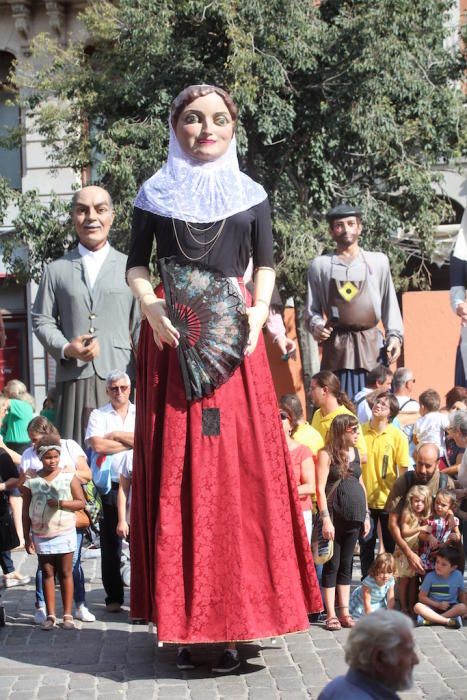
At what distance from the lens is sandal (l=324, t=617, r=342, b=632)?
250 inches

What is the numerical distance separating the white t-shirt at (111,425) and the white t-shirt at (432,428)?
2.46 metres

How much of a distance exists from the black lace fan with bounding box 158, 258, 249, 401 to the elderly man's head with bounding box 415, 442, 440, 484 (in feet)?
6.63

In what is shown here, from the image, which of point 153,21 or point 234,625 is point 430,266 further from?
point 234,625

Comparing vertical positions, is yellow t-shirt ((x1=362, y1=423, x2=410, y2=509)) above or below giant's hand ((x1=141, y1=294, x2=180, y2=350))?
below

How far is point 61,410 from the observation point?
296 inches

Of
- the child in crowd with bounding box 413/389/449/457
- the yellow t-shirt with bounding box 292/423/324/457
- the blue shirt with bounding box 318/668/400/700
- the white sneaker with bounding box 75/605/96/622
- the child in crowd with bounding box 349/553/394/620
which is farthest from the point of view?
the child in crowd with bounding box 413/389/449/457

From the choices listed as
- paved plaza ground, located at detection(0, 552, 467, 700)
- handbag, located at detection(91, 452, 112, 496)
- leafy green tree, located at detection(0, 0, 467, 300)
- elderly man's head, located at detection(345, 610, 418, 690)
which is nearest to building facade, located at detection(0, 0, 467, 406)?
leafy green tree, located at detection(0, 0, 467, 300)

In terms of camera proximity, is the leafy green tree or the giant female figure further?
the leafy green tree

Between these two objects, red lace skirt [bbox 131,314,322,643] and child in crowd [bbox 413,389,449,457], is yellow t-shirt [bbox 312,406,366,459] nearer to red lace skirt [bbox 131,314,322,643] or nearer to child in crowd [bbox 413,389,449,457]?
child in crowd [bbox 413,389,449,457]

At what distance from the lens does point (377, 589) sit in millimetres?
6871

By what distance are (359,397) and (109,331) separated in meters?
2.18

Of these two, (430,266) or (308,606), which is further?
(430,266)

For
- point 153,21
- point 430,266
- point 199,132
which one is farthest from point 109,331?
point 430,266

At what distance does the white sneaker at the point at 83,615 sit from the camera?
6.73 meters
